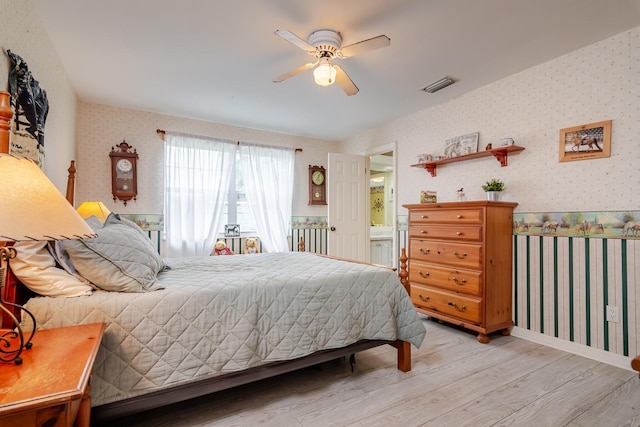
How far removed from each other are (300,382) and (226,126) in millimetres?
3558

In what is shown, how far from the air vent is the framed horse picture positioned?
1.06 meters

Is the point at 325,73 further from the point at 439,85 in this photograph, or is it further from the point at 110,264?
the point at 110,264

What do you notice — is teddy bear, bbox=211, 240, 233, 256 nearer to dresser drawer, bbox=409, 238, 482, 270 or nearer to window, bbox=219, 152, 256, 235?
window, bbox=219, 152, 256, 235

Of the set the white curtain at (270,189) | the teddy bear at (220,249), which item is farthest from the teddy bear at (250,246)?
the teddy bear at (220,249)

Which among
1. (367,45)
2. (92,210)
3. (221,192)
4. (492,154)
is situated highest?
(367,45)

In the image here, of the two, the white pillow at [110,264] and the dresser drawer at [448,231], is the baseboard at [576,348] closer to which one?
the dresser drawer at [448,231]

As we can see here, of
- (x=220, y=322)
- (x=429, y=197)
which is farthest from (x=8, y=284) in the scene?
(x=429, y=197)

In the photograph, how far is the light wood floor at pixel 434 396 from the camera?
5.41 ft

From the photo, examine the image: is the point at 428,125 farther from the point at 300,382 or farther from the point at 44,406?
the point at 44,406

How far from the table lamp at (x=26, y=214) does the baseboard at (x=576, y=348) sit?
11.0ft

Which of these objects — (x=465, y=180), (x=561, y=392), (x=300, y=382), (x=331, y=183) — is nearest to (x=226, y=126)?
(x=331, y=183)

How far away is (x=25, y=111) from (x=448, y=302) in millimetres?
3539

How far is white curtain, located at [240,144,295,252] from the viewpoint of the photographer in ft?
14.7

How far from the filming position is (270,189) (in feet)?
15.1
